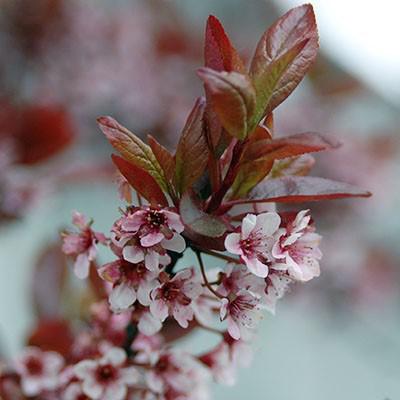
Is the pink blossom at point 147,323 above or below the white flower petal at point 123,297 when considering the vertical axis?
below

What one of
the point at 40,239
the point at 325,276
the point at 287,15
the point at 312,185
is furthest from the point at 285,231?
the point at 325,276

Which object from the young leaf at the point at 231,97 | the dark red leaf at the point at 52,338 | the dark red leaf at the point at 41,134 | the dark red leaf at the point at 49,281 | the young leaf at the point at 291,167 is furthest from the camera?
the dark red leaf at the point at 41,134

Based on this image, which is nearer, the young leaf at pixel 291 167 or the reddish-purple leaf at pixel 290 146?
the reddish-purple leaf at pixel 290 146

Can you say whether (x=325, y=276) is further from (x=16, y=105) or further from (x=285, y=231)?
(x=285, y=231)

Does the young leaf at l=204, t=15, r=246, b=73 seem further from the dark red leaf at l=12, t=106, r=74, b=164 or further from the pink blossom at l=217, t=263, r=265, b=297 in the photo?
the dark red leaf at l=12, t=106, r=74, b=164

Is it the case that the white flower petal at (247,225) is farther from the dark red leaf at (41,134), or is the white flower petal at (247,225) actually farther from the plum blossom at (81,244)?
the dark red leaf at (41,134)

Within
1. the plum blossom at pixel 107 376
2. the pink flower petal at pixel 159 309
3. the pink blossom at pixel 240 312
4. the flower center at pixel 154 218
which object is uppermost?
the flower center at pixel 154 218

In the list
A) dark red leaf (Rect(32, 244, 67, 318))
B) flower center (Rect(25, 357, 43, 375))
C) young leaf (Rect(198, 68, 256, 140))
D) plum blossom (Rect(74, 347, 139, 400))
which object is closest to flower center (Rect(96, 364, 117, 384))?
plum blossom (Rect(74, 347, 139, 400))

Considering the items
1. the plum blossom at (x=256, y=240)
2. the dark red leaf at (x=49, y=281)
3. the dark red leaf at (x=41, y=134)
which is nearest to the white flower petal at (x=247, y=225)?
the plum blossom at (x=256, y=240)
